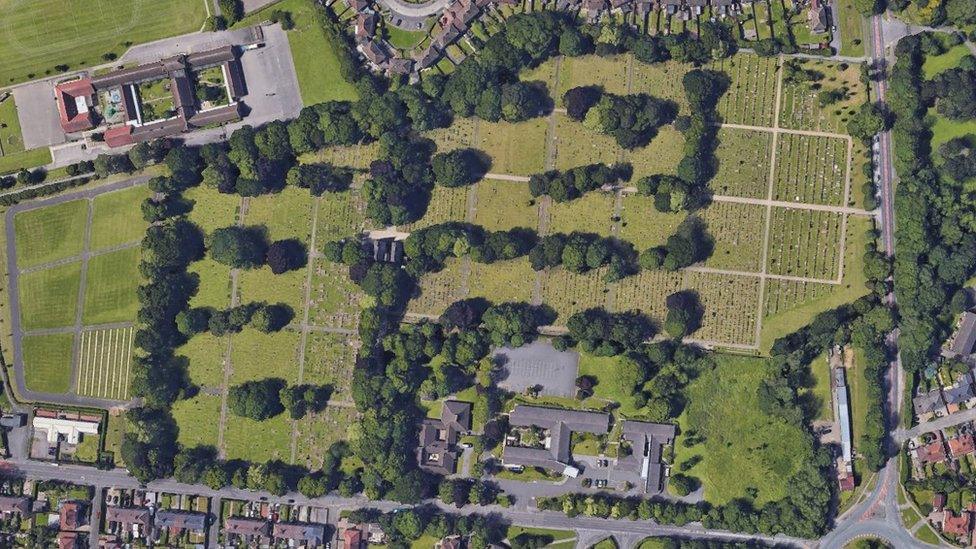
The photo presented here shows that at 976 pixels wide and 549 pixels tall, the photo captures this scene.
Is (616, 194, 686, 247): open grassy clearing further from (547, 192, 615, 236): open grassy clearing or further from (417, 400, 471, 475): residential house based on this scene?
(417, 400, 471, 475): residential house

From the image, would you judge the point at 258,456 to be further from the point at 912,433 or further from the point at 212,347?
the point at 912,433

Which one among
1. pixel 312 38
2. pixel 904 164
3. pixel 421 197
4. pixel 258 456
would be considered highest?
pixel 312 38

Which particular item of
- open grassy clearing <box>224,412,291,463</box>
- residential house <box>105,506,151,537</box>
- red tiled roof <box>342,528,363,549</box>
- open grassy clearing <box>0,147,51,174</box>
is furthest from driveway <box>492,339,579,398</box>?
open grassy clearing <box>0,147,51,174</box>

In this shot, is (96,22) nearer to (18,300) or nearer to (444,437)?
(18,300)

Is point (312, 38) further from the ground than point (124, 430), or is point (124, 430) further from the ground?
point (312, 38)

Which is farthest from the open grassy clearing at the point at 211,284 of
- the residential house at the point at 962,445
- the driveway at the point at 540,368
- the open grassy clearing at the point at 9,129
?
the residential house at the point at 962,445

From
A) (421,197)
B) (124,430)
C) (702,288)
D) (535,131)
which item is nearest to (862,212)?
(702,288)
